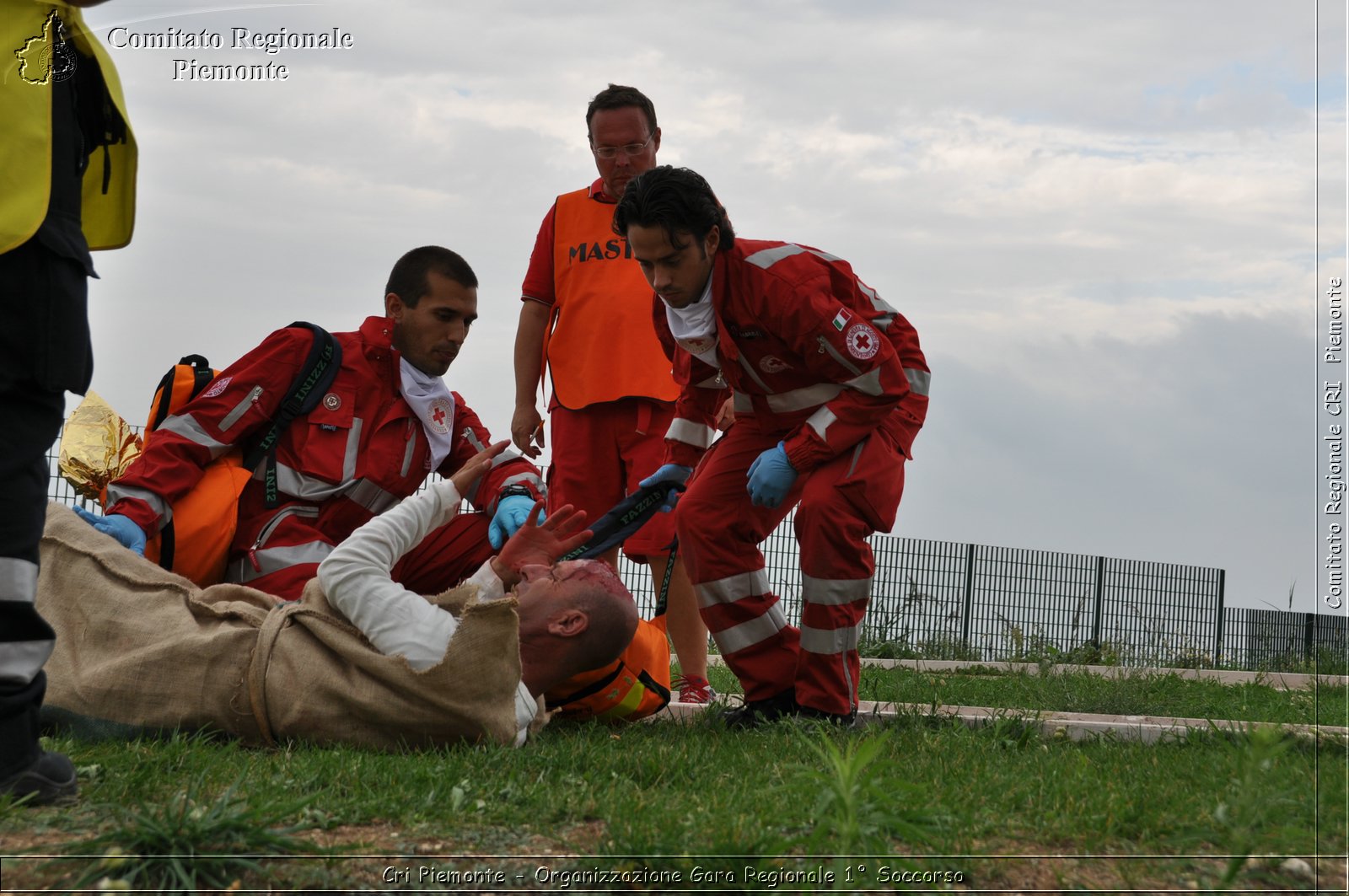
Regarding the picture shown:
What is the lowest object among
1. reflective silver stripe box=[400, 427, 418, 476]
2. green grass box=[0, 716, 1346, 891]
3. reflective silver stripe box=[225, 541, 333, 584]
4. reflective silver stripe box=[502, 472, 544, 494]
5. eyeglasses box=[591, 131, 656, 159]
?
green grass box=[0, 716, 1346, 891]

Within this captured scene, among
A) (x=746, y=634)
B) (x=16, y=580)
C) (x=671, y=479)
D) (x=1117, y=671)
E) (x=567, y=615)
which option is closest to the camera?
(x=16, y=580)

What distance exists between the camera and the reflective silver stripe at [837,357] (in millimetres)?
→ 4262

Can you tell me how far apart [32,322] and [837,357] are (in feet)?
8.43

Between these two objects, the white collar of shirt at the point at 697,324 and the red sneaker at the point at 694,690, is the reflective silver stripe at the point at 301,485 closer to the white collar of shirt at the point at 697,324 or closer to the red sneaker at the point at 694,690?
the white collar of shirt at the point at 697,324

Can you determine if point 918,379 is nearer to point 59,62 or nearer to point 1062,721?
point 1062,721

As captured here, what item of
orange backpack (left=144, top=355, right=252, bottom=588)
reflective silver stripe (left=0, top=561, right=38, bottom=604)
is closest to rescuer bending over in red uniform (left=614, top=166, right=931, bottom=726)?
orange backpack (left=144, top=355, right=252, bottom=588)

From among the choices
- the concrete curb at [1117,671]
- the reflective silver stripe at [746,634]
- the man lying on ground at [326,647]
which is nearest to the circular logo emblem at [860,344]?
the reflective silver stripe at [746,634]

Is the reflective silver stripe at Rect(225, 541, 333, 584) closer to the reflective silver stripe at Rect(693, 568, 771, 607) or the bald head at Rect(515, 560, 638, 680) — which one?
the bald head at Rect(515, 560, 638, 680)

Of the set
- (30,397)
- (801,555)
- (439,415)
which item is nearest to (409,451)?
(439,415)

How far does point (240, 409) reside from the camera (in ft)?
15.2

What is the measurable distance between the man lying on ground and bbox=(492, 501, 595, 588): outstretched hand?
30mm

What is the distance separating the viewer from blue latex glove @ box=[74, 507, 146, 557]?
4086mm

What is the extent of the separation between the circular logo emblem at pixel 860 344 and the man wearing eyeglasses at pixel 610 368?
1364 mm

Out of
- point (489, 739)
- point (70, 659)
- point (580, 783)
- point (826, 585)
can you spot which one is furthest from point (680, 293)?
point (70, 659)
